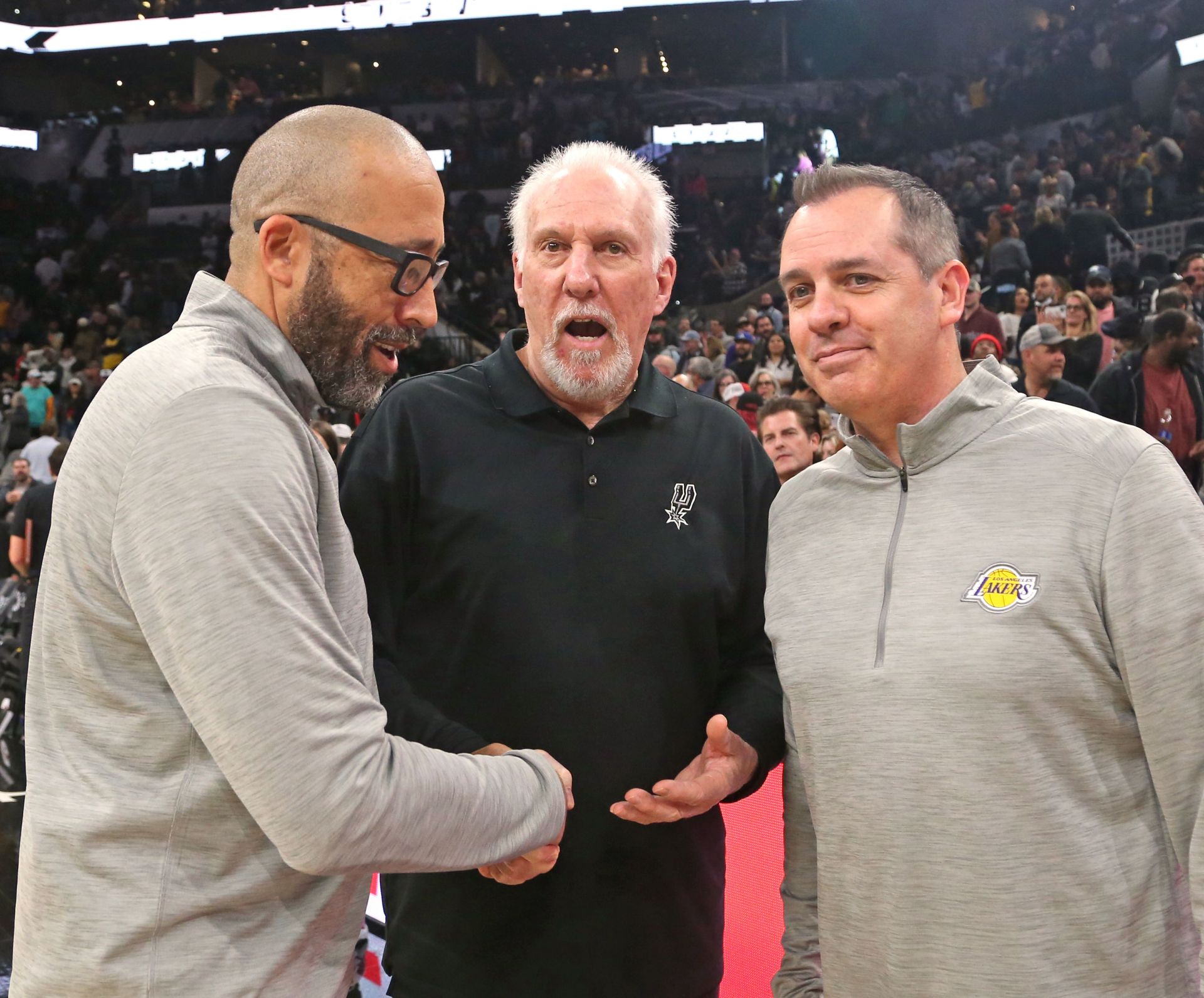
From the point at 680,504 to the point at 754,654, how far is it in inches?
13.0

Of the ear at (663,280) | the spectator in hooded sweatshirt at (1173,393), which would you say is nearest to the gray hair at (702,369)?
the spectator in hooded sweatshirt at (1173,393)

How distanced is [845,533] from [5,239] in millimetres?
21367

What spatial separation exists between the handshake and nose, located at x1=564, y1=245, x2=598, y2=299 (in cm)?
83

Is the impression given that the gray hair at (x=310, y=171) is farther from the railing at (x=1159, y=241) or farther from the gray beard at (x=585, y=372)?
the railing at (x=1159, y=241)

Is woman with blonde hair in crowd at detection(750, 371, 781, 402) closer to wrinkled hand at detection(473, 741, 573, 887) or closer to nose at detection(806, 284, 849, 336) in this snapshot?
nose at detection(806, 284, 849, 336)

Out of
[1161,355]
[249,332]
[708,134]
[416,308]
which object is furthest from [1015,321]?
[708,134]

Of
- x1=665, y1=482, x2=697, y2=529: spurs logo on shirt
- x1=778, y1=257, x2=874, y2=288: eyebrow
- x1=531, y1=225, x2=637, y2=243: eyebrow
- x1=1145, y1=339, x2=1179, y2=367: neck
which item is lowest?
x1=665, y1=482, x2=697, y2=529: spurs logo on shirt

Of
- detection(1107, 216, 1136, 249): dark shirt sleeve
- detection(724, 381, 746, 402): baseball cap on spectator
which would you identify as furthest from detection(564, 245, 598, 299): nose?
detection(1107, 216, 1136, 249): dark shirt sleeve

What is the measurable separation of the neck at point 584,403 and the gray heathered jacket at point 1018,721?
0.64m

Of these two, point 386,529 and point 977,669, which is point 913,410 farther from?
point 386,529

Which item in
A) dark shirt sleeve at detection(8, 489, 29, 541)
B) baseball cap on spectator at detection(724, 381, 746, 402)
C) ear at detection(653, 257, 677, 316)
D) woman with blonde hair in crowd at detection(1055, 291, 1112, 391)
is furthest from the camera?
baseball cap on spectator at detection(724, 381, 746, 402)

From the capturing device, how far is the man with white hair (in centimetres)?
193

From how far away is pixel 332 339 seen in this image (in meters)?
1.56

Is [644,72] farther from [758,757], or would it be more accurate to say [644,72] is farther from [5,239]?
[758,757]
